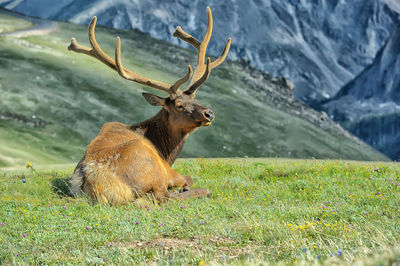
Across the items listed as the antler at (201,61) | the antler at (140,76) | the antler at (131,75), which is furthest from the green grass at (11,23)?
the antler at (131,75)

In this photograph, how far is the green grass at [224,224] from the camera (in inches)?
246

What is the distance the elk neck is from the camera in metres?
12.8

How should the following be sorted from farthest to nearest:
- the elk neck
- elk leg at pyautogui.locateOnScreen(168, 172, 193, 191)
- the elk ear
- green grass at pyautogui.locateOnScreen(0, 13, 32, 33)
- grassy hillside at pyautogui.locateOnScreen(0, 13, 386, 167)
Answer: green grass at pyautogui.locateOnScreen(0, 13, 32, 33) → grassy hillside at pyautogui.locateOnScreen(0, 13, 386, 167) → the elk neck → the elk ear → elk leg at pyautogui.locateOnScreen(168, 172, 193, 191)

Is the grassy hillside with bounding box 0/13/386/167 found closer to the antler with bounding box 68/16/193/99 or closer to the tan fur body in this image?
the antler with bounding box 68/16/193/99

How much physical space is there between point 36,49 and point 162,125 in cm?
6351

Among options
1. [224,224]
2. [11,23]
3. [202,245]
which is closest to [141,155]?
[224,224]

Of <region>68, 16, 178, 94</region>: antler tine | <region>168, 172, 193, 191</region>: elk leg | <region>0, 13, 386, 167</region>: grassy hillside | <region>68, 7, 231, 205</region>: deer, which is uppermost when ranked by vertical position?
<region>68, 16, 178, 94</region>: antler tine

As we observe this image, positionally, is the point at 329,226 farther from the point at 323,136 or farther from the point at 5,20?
the point at 5,20

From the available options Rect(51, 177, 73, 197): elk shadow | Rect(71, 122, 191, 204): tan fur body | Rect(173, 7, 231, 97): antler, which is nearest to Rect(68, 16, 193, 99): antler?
Rect(173, 7, 231, 97): antler

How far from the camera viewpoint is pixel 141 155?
427 inches

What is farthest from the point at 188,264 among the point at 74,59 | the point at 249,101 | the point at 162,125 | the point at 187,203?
the point at 249,101

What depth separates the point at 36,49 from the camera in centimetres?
7112

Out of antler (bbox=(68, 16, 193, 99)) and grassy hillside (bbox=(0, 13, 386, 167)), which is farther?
grassy hillside (bbox=(0, 13, 386, 167))

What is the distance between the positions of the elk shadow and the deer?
0.87m
